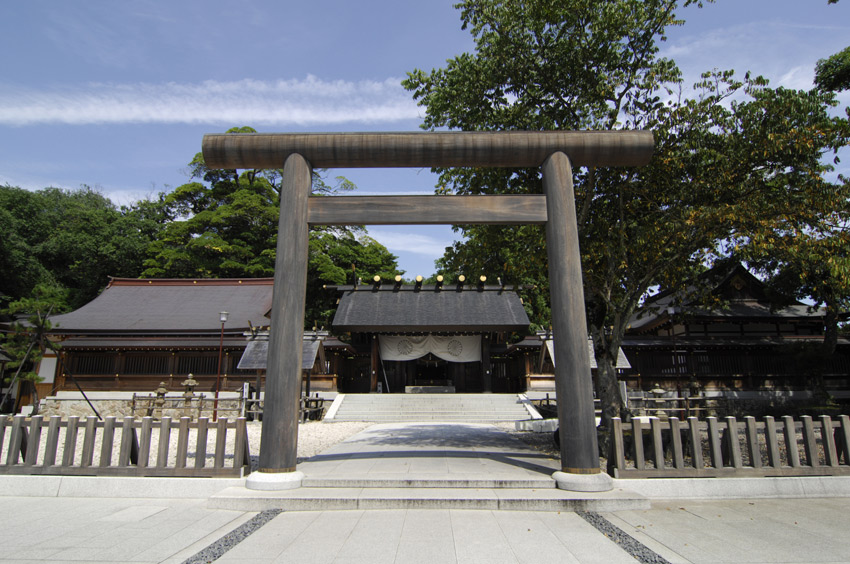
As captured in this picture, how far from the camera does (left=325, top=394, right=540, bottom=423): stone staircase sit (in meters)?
17.1

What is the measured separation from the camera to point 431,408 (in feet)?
59.4

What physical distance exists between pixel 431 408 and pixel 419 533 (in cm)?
1428

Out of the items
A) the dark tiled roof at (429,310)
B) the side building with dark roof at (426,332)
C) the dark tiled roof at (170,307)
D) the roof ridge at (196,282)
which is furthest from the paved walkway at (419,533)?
the roof ridge at (196,282)

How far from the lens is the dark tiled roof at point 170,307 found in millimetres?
21516

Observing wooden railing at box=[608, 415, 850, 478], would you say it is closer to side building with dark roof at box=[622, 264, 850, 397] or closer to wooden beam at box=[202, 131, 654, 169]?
wooden beam at box=[202, 131, 654, 169]

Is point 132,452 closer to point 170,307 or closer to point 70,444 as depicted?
point 70,444

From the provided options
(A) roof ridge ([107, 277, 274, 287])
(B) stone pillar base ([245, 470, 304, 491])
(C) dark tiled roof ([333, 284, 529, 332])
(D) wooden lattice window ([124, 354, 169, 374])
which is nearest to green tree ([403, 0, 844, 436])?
(B) stone pillar base ([245, 470, 304, 491])

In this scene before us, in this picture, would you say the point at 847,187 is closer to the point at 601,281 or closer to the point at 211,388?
the point at 601,281

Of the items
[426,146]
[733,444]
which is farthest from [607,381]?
[426,146]

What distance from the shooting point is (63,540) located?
3914 mm

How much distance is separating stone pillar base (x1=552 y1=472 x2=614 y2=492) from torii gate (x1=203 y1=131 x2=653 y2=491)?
0.48 meters

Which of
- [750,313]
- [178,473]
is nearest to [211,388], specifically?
[178,473]

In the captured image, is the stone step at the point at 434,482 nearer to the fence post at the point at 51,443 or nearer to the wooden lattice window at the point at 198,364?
the fence post at the point at 51,443

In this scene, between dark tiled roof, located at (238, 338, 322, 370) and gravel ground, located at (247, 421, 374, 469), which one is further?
A: dark tiled roof, located at (238, 338, 322, 370)
